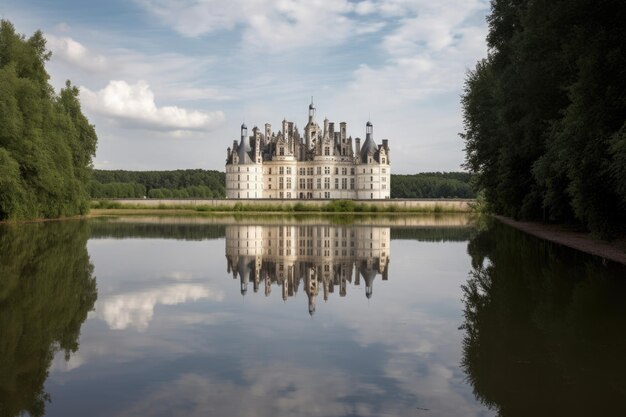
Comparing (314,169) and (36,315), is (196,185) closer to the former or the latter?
(314,169)

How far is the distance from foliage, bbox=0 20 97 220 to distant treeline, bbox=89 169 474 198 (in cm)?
6596

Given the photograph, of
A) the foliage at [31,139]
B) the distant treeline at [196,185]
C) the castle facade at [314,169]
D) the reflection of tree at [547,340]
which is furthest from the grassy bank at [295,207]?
the reflection of tree at [547,340]

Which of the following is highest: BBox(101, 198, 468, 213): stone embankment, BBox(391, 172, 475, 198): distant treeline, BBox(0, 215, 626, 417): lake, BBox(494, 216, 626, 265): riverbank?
BBox(391, 172, 475, 198): distant treeline

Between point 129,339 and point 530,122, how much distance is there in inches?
732

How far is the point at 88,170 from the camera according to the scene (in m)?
44.8

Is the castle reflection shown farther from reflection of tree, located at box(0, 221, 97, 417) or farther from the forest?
the forest

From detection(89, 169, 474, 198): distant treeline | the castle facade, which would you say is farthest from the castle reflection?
detection(89, 169, 474, 198): distant treeline

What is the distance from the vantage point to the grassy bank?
5903 centimetres

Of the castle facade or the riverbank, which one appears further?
the castle facade

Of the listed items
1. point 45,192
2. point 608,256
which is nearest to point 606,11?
point 608,256

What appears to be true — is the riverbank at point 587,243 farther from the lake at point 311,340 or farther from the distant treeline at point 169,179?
the distant treeline at point 169,179

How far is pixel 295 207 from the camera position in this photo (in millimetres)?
60625

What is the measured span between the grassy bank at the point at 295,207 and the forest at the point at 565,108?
94.0ft

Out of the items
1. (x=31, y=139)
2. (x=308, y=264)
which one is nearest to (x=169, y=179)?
(x=31, y=139)
